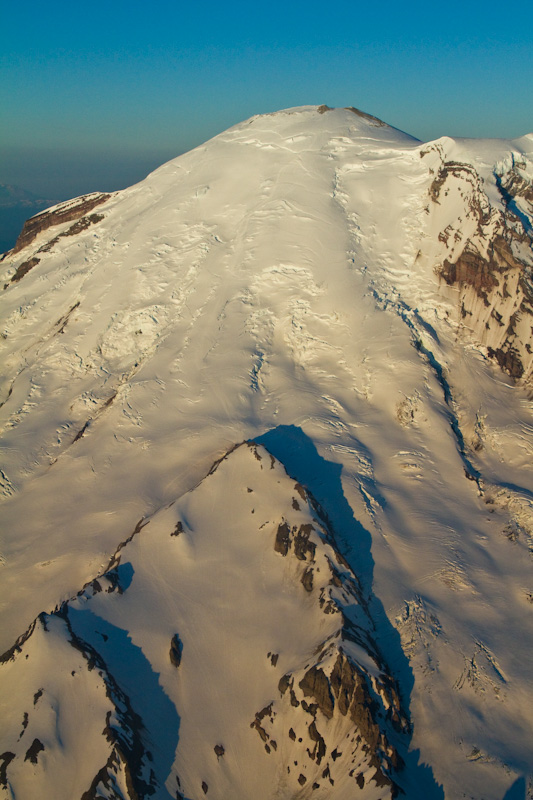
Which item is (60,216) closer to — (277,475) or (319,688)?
(277,475)

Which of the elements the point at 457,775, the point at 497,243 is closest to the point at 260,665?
the point at 457,775

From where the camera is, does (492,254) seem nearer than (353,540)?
No

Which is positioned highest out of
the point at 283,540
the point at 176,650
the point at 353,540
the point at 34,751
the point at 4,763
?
the point at 283,540

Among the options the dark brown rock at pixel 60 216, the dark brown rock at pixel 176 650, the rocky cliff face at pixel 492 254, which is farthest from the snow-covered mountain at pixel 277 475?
the dark brown rock at pixel 60 216

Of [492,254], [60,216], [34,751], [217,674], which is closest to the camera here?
[34,751]

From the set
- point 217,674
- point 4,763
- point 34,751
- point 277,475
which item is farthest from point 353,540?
point 4,763

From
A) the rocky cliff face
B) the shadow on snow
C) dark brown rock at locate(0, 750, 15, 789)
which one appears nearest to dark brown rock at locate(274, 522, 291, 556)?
the shadow on snow

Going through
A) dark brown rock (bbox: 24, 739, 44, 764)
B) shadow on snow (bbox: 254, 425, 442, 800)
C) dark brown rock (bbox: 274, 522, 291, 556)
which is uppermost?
dark brown rock (bbox: 274, 522, 291, 556)

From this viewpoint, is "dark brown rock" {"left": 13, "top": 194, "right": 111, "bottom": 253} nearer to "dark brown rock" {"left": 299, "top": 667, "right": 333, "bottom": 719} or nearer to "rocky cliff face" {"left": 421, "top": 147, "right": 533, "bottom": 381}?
"rocky cliff face" {"left": 421, "top": 147, "right": 533, "bottom": 381}

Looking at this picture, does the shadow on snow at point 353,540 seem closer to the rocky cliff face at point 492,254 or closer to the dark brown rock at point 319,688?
the dark brown rock at point 319,688

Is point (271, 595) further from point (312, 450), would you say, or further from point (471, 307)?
point (471, 307)
